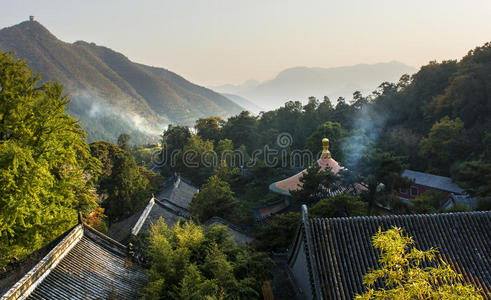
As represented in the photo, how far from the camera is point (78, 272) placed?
7.88 meters

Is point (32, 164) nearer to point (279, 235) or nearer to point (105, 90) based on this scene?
point (279, 235)

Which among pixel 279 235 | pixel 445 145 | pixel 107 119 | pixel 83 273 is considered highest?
pixel 445 145

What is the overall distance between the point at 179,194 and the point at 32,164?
579 inches

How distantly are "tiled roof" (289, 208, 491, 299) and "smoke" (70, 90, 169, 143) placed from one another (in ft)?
234

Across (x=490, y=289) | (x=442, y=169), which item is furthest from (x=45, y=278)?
(x=442, y=169)

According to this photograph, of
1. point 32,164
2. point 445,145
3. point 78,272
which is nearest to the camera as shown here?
point 78,272

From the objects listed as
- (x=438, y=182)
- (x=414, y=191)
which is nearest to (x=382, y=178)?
(x=438, y=182)

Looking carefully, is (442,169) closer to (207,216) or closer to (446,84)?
(446,84)

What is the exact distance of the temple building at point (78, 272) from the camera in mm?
7059

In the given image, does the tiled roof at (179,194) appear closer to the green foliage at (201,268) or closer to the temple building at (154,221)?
the temple building at (154,221)

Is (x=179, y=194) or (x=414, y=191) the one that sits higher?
(x=414, y=191)

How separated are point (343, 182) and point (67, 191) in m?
12.9

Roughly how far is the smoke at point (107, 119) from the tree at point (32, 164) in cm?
6415

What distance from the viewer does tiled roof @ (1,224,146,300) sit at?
23.1 feet
